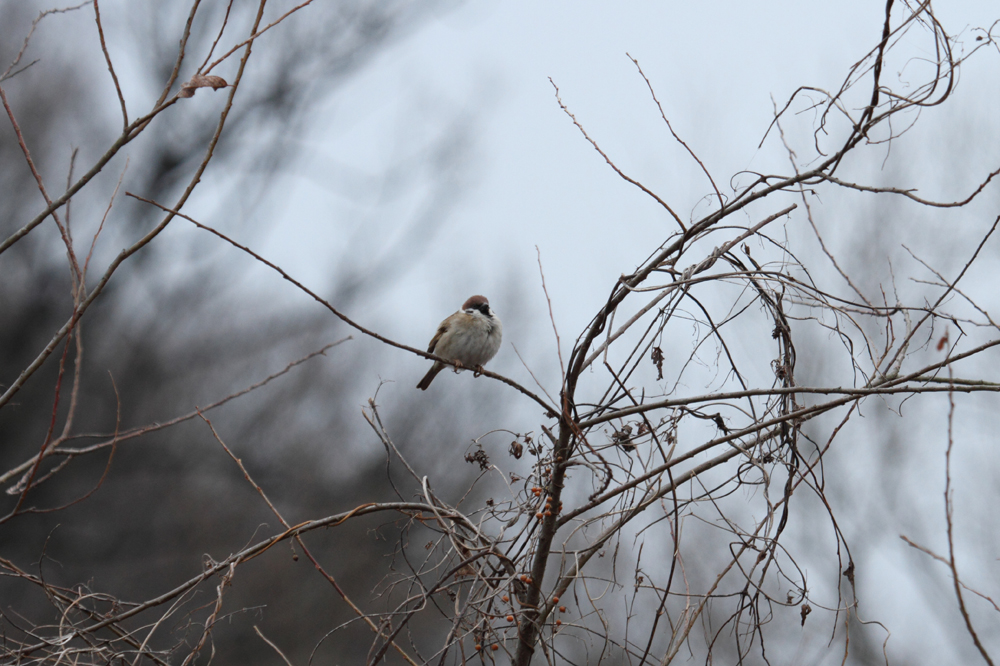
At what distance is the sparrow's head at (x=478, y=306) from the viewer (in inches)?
259

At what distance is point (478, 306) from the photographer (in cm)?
668

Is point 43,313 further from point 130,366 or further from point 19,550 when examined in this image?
point 19,550

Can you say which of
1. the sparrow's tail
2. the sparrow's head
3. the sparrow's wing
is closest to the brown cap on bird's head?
the sparrow's head

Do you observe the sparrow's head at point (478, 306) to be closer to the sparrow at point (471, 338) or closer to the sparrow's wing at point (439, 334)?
the sparrow at point (471, 338)

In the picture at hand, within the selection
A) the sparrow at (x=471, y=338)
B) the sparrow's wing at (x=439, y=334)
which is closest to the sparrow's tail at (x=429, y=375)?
the sparrow at (x=471, y=338)

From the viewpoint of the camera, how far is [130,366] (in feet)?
50.0

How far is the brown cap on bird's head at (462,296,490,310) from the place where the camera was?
669 cm

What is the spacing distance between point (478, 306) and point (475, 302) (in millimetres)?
59

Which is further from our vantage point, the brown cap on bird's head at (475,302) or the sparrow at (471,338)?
the brown cap on bird's head at (475,302)

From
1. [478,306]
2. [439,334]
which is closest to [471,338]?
[478,306]

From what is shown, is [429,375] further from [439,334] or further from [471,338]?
[471,338]

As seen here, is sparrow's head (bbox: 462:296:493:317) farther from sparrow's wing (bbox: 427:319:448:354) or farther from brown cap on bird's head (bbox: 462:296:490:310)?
sparrow's wing (bbox: 427:319:448:354)

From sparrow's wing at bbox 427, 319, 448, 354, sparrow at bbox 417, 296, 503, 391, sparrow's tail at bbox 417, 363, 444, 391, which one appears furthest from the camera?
sparrow's wing at bbox 427, 319, 448, 354

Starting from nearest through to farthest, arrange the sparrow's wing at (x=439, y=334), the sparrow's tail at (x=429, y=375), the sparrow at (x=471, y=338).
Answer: the sparrow at (x=471, y=338) < the sparrow's tail at (x=429, y=375) < the sparrow's wing at (x=439, y=334)
